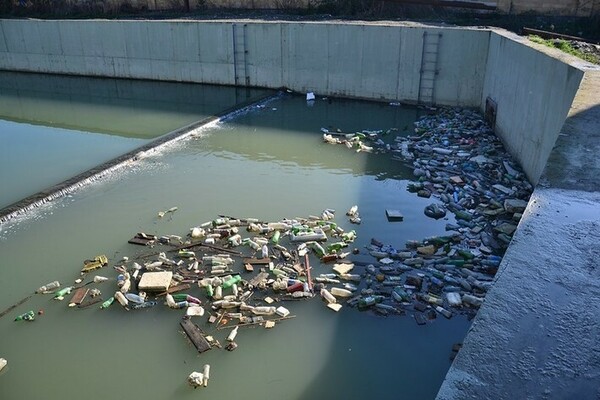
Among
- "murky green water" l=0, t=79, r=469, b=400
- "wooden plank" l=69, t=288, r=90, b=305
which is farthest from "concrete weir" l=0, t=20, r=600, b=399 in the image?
"wooden plank" l=69, t=288, r=90, b=305

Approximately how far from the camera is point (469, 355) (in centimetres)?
261

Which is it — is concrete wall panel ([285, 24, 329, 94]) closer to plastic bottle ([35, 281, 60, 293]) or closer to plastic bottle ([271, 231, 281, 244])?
plastic bottle ([271, 231, 281, 244])

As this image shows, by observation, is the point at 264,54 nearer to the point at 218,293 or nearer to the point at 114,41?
the point at 114,41

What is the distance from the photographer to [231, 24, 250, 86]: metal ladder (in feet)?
53.0

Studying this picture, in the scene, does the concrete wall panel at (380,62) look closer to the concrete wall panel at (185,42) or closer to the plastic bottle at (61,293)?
the concrete wall panel at (185,42)

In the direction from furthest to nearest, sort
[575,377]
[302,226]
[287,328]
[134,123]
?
[134,123] → [302,226] → [287,328] → [575,377]

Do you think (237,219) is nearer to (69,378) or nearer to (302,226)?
(302,226)

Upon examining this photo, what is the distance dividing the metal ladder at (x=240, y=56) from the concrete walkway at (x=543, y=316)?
537 inches

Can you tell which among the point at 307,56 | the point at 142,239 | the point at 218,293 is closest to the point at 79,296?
the point at 142,239

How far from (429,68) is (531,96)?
5711 millimetres

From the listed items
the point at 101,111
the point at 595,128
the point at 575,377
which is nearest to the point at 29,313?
the point at 575,377

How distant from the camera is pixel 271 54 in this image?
15922 mm

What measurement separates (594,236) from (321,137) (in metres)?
8.57

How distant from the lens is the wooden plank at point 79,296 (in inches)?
224
